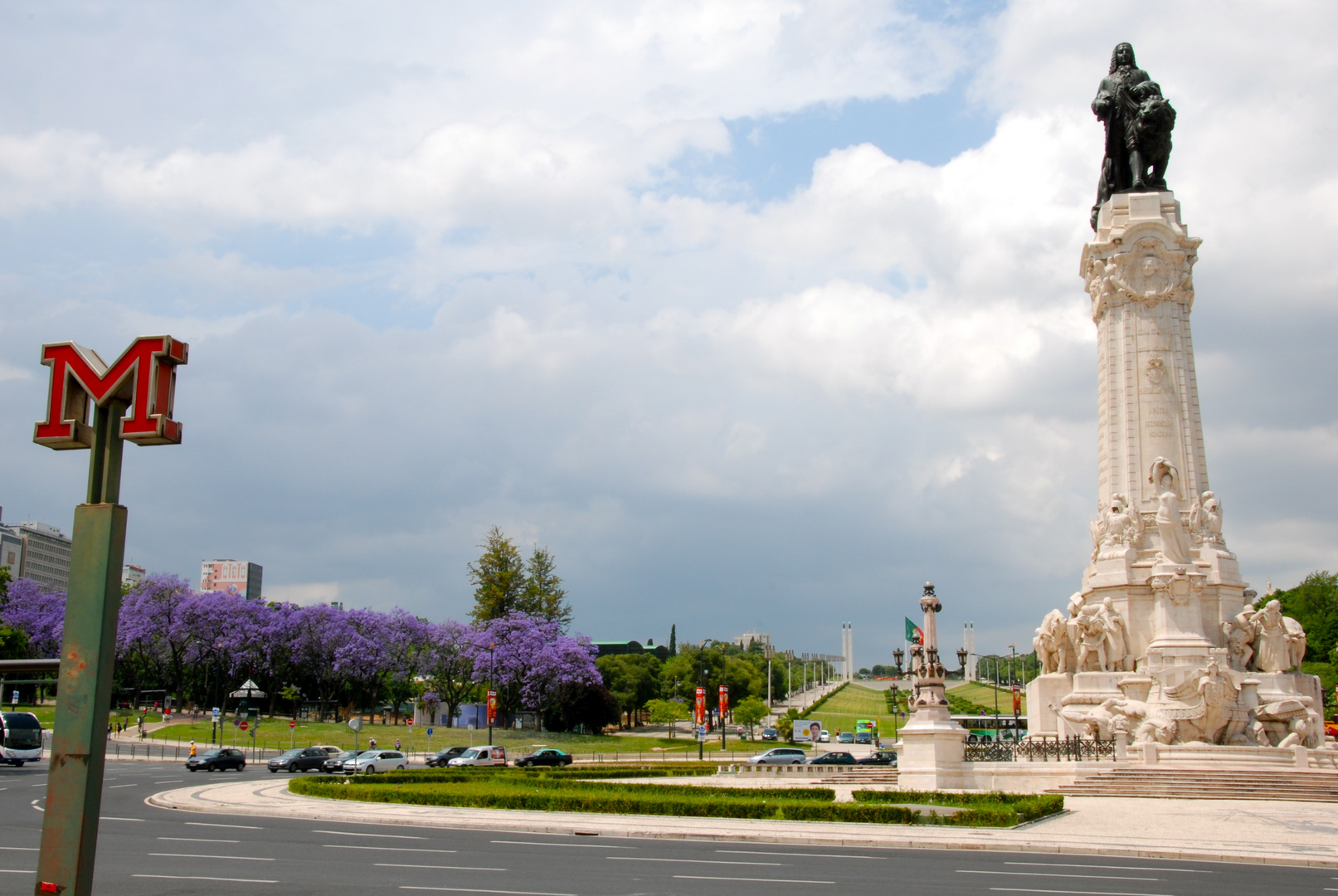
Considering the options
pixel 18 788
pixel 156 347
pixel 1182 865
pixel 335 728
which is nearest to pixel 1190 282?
pixel 1182 865

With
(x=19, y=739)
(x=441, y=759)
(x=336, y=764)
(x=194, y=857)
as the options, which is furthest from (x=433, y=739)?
(x=194, y=857)

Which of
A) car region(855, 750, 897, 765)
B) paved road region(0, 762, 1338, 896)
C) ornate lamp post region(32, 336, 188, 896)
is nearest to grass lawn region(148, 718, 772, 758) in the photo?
car region(855, 750, 897, 765)

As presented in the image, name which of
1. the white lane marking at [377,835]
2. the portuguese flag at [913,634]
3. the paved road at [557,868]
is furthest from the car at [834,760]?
the white lane marking at [377,835]

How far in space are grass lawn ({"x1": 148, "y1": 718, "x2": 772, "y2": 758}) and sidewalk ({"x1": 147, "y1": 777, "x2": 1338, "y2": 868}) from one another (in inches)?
1647

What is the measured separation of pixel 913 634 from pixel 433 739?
4339 cm

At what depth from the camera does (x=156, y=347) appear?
7.48 meters

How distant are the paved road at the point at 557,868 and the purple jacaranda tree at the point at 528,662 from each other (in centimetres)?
5858

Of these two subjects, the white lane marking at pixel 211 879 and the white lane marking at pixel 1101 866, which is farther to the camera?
the white lane marking at pixel 1101 866

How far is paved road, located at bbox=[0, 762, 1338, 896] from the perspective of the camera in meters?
14.4

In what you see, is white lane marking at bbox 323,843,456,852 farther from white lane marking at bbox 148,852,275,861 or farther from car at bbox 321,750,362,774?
car at bbox 321,750,362,774

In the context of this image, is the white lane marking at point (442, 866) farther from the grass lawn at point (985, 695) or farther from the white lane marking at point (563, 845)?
the grass lawn at point (985, 695)

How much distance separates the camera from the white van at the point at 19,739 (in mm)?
46719

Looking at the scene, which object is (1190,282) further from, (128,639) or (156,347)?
(128,639)

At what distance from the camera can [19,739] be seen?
157 feet
